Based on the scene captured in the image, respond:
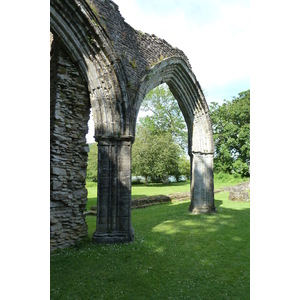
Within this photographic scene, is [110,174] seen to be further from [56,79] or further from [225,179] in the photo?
[225,179]

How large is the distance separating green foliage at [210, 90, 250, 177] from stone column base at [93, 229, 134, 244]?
2169 cm

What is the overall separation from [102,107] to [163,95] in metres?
24.1

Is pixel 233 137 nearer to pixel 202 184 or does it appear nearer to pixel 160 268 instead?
pixel 202 184

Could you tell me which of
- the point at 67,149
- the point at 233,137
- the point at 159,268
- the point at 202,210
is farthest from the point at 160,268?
the point at 233,137

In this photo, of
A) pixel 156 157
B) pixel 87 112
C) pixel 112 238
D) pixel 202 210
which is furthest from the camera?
pixel 156 157

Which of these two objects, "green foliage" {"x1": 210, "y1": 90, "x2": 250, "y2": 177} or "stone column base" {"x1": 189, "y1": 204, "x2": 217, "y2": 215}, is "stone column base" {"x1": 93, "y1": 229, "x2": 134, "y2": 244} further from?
"green foliage" {"x1": 210, "y1": 90, "x2": 250, "y2": 177}

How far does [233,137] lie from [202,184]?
1873 cm

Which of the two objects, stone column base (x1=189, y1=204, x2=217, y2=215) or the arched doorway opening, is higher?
the arched doorway opening

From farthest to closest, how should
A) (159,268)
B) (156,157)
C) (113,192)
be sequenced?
(156,157), (113,192), (159,268)

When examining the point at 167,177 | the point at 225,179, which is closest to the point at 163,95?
the point at 167,177

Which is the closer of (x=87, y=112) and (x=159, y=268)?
(x=159, y=268)

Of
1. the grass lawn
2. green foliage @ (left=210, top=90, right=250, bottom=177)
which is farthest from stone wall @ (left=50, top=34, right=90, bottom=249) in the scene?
green foliage @ (left=210, top=90, right=250, bottom=177)

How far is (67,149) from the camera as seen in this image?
5402 mm

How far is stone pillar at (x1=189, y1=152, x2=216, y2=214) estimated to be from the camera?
371 inches
